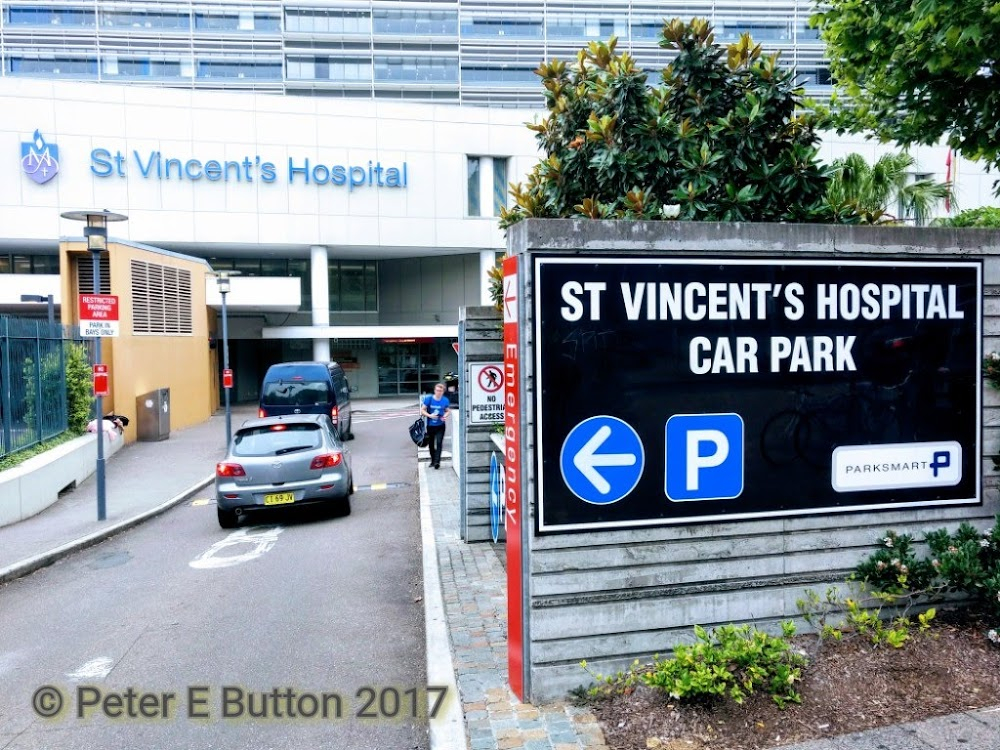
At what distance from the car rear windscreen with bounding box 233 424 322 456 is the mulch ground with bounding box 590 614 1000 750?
7418mm

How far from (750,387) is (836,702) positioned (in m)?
1.81

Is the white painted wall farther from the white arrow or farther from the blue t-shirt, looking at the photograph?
the white arrow

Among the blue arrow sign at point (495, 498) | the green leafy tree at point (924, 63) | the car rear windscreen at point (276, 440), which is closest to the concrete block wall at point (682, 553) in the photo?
the green leafy tree at point (924, 63)

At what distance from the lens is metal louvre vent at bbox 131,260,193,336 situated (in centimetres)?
2209

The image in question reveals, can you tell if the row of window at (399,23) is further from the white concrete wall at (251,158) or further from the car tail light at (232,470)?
the car tail light at (232,470)

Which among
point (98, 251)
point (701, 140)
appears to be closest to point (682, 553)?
point (701, 140)

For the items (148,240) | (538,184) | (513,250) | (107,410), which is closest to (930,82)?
(538,184)

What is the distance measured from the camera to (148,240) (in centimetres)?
3469

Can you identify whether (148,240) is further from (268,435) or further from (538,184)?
(538,184)

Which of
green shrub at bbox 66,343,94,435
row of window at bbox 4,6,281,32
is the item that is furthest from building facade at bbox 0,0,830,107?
green shrub at bbox 66,343,94,435

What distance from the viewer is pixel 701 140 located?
7352 millimetres

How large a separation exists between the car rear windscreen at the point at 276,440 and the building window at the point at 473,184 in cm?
2847

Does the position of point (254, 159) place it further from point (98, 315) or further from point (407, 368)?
point (98, 315)

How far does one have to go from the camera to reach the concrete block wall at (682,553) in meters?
4.37
